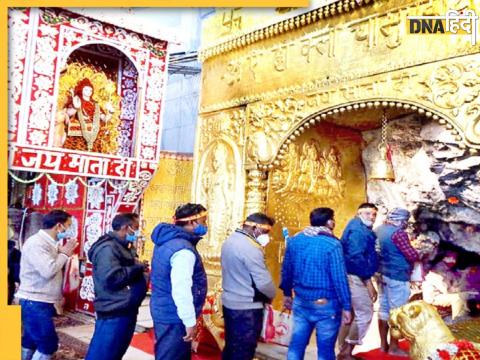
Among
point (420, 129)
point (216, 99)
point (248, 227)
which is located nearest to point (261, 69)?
point (216, 99)

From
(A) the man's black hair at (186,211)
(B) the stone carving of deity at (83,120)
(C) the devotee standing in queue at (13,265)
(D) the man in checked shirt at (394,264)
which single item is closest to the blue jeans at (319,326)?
(A) the man's black hair at (186,211)

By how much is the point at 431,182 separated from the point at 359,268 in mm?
1613

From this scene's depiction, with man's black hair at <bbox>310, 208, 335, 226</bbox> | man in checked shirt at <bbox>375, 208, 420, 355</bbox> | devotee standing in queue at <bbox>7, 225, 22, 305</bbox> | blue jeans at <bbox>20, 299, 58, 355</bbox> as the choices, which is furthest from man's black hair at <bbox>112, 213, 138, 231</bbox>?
devotee standing in queue at <bbox>7, 225, 22, 305</bbox>

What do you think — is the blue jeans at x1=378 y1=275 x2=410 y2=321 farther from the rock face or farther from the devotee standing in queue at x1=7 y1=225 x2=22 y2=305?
the devotee standing in queue at x1=7 y1=225 x2=22 y2=305

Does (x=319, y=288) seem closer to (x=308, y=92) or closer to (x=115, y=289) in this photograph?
(x=115, y=289)

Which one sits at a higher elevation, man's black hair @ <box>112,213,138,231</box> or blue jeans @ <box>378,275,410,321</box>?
man's black hair @ <box>112,213,138,231</box>

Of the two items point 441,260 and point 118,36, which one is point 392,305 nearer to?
point 441,260

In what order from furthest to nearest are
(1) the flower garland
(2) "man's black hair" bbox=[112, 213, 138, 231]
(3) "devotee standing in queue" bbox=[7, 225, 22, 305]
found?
1. (3) "devotee standing in queue" bbox=[7, 225, 22, 305]
2. (2) "man's black hair" bbox=[112, 213, 138, 231]
3. (1) the flower garland

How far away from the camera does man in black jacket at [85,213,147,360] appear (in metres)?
3.29

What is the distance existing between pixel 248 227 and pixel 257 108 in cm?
213

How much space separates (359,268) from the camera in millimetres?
4203

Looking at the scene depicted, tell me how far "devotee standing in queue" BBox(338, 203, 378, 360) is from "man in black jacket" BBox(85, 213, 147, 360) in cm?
190

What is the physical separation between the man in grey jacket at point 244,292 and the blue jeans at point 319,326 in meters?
0.32

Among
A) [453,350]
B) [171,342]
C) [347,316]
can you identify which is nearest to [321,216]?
[347,316]
